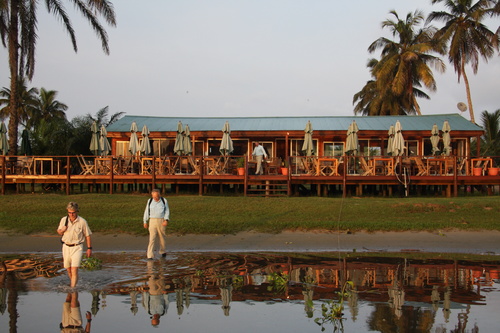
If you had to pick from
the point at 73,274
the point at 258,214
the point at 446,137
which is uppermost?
the point at 446,137

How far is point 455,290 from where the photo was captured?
9227mm

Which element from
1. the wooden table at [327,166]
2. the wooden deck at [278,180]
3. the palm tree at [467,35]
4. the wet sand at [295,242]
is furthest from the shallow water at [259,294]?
the palm tree at [467,35]

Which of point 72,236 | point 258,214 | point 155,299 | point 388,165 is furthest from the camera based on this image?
point 388,165

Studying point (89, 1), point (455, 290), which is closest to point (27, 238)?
point (455, 290)

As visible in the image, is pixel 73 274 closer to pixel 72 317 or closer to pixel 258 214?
pixel 72 317

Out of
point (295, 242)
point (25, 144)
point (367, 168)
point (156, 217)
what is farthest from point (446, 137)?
point (25, 144)

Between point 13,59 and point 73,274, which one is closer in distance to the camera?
point 73,274

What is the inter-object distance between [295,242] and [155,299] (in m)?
6.83

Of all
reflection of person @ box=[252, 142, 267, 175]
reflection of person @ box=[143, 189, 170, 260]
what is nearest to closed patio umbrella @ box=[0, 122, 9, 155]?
reflection of person @ box=[252, 142, 267, 175]

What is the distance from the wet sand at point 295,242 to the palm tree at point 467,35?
2683cm

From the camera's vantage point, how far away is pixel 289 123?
31109mm

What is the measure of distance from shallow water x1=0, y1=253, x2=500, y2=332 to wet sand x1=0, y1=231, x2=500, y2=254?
1644 mm

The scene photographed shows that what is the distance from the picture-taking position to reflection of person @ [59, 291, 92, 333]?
7192mm

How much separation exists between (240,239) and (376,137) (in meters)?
16.7
